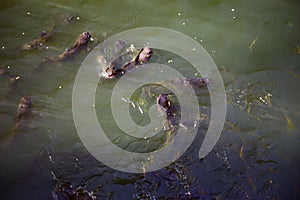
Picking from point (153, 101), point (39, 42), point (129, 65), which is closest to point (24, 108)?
point (39, 42)

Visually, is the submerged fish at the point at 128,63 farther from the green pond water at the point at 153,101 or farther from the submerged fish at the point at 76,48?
the submerged fish at the point at 76,48

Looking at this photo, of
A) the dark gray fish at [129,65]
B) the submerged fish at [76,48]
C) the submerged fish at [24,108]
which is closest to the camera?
the submerged fish at [24,108]

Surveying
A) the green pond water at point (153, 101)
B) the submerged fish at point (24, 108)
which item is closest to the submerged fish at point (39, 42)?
the green pond water at point (153, 101)

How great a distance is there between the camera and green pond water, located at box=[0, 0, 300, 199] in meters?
4.46

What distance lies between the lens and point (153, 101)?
5.14m

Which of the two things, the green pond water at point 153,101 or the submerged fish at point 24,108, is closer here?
the green pond water at point 153,101

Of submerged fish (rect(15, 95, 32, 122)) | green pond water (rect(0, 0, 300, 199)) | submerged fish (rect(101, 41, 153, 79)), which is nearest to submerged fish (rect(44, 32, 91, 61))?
green pond water (rect(0, 0, 300, 199))

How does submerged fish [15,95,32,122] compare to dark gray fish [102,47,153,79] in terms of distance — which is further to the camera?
dark gray fish [102,47,153,79]

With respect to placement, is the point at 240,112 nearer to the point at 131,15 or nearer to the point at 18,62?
the point at 131,15

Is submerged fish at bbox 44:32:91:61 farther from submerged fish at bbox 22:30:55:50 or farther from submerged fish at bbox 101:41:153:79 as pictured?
submerged fish at bbox 101:41:153:79

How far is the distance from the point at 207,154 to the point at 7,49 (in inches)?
124

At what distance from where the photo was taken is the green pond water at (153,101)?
14.6 feet

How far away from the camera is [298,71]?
559cm

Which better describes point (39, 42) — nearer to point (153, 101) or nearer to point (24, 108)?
point (24, 108)
